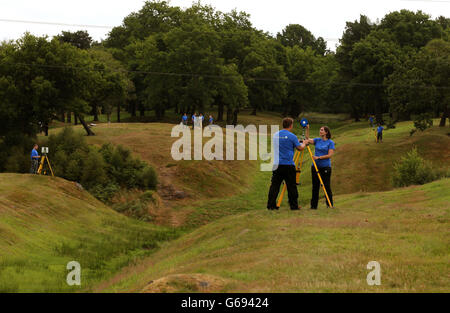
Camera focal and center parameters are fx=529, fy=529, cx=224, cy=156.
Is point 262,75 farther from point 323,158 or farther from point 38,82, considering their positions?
point 323,158

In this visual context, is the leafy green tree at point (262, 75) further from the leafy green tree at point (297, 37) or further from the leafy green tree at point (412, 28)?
the leafy green tree at point (297, 37)

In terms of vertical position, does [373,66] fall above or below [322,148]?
above

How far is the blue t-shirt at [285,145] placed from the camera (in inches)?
601

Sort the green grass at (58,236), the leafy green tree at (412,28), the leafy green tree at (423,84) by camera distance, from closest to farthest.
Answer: the green grass at (58,236) < the leafy green tree at (423,84) < the leafy green tree at (412,28)

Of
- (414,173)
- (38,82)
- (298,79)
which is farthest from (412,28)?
(38,82)

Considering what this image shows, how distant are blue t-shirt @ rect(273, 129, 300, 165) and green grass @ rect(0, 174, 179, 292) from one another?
6.43 m

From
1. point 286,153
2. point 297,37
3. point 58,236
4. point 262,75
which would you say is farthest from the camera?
point 297,37

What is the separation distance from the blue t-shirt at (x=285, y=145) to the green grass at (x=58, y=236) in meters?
6.43

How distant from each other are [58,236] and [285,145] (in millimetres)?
11252

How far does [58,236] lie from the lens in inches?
852

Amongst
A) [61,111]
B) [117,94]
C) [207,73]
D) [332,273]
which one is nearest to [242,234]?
[332,273]

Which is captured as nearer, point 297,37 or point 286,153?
point 286,153

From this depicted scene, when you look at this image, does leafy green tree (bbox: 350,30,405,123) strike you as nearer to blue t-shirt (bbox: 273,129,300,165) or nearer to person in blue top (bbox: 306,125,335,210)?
person in blue top (bbox: 306,125,335,210)

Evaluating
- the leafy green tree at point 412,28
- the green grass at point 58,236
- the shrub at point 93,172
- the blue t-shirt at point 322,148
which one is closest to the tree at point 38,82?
the shrub at point 93,172
